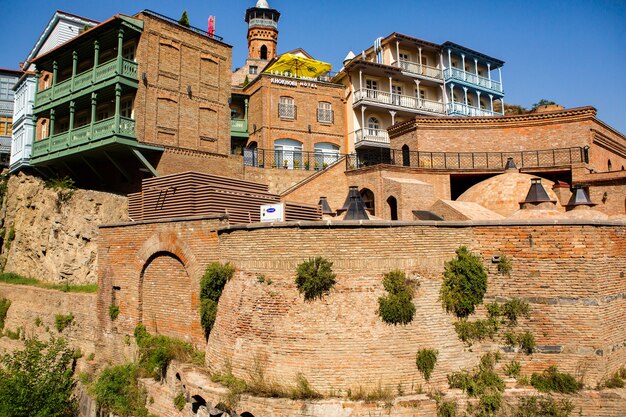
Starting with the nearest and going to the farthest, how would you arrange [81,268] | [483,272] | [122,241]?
[483,272]
[122,241]
[81,268]

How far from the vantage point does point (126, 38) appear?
23500 millimetres

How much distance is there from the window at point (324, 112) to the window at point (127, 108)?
14155 mm

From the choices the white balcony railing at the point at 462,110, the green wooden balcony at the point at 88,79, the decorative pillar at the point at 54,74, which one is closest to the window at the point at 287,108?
the green wooden balcony at the point at 88,79

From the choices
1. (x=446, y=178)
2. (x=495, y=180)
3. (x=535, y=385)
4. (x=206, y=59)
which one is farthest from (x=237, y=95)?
(x=535, y=385)

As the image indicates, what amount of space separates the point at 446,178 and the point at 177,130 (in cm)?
1509

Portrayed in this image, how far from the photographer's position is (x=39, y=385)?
1579cm

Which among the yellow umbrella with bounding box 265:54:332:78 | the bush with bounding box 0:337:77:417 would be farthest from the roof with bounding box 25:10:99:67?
the bush with bounding box 0:337:77:417

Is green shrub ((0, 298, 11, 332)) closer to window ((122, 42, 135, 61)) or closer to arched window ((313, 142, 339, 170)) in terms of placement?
window ((122, 42, 135, 61))

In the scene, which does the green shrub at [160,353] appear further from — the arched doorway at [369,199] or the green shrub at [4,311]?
the arched doorway at [369,199]

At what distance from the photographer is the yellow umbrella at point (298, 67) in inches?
1337

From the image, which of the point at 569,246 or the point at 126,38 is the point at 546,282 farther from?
the point at 126,38

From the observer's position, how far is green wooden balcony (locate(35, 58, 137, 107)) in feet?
73.3

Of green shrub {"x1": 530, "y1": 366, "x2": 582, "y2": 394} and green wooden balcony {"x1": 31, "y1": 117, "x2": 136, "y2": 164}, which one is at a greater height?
green wooden balcony {"x1": 31, "y1": 117, "x2": 136, "y2": 164}

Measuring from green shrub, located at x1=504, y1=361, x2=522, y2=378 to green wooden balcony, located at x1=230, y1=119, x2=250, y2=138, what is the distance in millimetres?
24038
